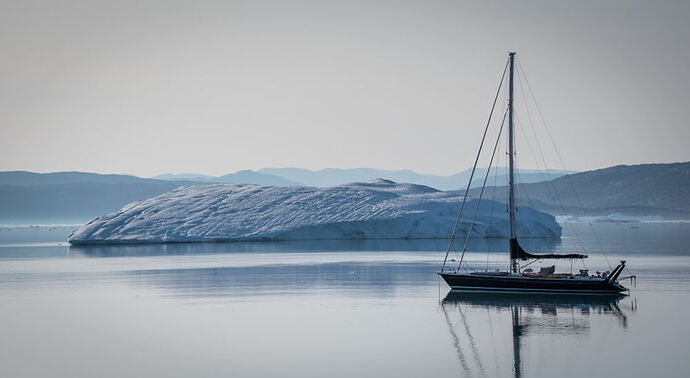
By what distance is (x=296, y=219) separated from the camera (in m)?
65.9

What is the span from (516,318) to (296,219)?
44.1 m

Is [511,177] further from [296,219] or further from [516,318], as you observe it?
[296,219]

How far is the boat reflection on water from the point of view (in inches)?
704

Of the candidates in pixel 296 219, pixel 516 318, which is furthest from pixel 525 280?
pixel 296 219

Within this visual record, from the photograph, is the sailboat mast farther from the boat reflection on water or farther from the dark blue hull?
the boat reflection on water

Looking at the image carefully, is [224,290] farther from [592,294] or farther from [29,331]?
[592,294]

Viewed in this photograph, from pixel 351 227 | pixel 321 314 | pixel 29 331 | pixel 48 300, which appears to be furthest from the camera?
pixel 351 227

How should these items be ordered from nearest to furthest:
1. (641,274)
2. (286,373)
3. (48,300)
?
(286,373) < (48,300) < (641,274)

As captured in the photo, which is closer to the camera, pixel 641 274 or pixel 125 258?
pixel 641 274

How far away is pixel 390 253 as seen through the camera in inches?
1934

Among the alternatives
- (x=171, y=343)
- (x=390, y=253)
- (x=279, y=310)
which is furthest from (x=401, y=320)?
(x=390, y=253)

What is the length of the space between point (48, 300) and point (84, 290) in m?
3.01

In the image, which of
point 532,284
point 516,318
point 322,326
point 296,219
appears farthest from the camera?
point 296,219

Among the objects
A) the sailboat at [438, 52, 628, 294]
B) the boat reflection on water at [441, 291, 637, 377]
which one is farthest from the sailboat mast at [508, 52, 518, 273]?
the boat reflection on water at [441, 291, 637, 377]
